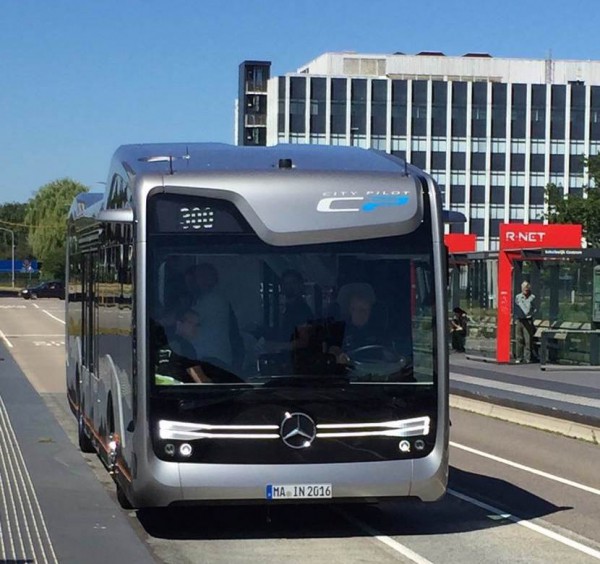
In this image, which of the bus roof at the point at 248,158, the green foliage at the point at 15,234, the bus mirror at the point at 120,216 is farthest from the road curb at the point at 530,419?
the green foliage at the point at 15,234

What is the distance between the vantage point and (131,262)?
10117mm

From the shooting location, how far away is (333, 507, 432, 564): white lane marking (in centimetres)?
941

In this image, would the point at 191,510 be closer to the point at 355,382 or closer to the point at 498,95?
the point at 355,382

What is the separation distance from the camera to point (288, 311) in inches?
392

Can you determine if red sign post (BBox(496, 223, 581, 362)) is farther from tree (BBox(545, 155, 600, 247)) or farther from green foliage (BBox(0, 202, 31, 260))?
green foliage (BBox(0, 202, 31, 260))

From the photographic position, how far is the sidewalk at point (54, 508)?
9.48 meters

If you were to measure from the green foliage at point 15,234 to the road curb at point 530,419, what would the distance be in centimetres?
13563

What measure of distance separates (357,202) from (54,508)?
12.8 ft

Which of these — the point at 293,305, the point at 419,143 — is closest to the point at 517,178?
the point at 419,143

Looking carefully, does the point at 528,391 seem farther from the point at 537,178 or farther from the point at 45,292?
the point at 537,178

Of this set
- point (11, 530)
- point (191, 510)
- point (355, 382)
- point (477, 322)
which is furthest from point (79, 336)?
point (477, 322)

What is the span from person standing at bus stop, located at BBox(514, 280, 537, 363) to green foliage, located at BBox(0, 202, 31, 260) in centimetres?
12735

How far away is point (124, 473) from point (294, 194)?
2.60 m

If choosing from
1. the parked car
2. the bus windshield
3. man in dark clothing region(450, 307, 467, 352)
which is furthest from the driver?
the parked car
